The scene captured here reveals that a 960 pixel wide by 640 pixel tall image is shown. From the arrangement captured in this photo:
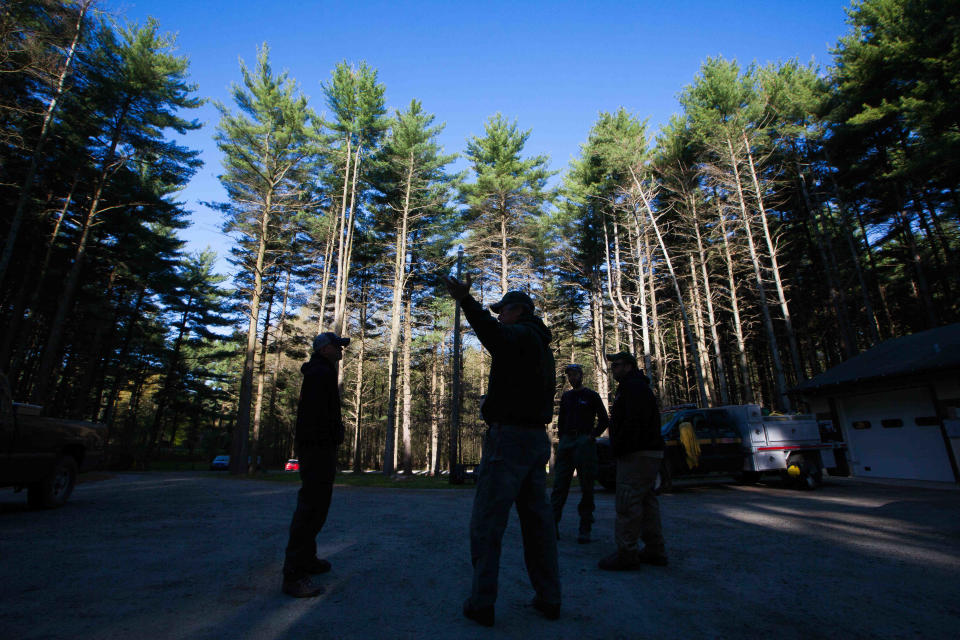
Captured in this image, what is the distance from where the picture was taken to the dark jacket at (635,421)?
378 cm

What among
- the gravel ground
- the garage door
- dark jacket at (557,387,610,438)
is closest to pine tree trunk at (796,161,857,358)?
the garage door

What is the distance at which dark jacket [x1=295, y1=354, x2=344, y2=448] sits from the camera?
3275mm

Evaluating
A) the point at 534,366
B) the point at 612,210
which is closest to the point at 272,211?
the point at 612,210

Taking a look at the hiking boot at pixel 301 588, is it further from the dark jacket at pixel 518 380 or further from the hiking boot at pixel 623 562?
the hiking boot at pixel 623 562

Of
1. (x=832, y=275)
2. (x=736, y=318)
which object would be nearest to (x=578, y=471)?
(x=736, y=318)

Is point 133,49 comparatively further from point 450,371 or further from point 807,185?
point 807,185

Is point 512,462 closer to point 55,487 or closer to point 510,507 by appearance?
point 510,507

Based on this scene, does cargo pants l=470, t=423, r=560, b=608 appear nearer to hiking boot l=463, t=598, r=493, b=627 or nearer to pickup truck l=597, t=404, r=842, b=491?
hiking boot l=463, t=598, r=493, b=627

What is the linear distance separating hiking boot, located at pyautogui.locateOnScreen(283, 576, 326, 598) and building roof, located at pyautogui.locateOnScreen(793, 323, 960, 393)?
1478cm

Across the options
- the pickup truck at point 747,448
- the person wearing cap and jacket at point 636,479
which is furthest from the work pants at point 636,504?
the pickup truck at point 747,448

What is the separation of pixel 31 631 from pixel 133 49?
22.7 metres

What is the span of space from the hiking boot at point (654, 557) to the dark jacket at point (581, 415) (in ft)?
5.13

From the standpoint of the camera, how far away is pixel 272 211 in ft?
62.4

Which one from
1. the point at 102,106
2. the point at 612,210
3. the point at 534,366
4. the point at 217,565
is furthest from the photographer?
the point at 612,210
